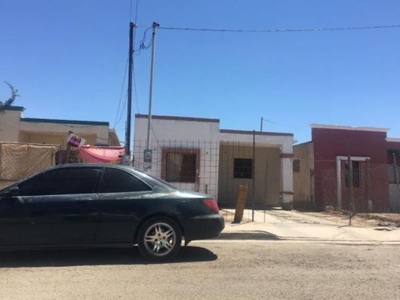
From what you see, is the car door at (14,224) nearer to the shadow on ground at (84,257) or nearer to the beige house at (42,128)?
the shadow on ground at (84,257)

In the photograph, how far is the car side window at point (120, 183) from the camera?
288 inches

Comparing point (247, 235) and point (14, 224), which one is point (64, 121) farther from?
point (14, 224)

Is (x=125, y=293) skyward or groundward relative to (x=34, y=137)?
groundward

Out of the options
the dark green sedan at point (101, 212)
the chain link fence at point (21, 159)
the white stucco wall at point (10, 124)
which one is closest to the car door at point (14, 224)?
the dark green sedan at point (101, 212)

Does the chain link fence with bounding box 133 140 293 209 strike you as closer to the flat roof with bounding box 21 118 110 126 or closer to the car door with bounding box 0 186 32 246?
the flat roof with bounding box 21 118 110 126

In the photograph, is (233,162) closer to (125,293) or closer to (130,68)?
(130,68)

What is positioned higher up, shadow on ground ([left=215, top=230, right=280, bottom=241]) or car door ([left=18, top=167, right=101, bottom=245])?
car door ([left=18, top=167, right=101, bottom=245])

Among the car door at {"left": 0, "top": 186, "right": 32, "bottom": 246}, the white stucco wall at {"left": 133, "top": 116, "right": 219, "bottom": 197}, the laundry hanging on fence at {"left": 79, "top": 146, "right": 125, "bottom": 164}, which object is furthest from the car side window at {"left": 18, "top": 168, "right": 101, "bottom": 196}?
the white stucco wall at {"left": 133, "top": 116, "right": 219, "bottom": 197}

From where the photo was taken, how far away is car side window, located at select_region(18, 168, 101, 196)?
7.11 meters

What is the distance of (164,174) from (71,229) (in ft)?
42.5

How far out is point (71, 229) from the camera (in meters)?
6.98

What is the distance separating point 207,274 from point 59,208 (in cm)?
261

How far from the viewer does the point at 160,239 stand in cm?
717

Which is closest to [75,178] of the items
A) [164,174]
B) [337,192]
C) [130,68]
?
[130,68]
